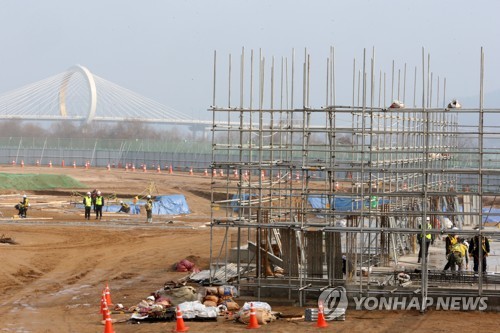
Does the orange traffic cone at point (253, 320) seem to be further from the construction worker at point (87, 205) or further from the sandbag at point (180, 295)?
the construction worker at point (87, 205)

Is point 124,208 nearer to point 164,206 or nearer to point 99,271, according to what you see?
point 164,206

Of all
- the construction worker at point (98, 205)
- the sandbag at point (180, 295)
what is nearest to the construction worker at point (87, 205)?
the construction worker at point (98, 205)

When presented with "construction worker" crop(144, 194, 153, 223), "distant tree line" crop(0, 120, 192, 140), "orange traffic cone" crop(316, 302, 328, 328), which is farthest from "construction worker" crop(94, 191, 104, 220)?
"distant tree line" crop(0, 120, 192, 140)

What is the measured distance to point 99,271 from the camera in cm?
2788

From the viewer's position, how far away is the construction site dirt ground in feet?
62.0

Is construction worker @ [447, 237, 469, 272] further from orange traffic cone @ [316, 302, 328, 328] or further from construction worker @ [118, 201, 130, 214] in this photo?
construction worker @ [118, 201, 130, 214]

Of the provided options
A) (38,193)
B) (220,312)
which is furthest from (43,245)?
(38,193)

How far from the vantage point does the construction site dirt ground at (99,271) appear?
18.9 meters

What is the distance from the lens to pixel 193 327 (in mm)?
18500

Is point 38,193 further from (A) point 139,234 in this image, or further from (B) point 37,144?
(B) point 37,144

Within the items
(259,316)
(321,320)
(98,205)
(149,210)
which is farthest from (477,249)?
(98,205)

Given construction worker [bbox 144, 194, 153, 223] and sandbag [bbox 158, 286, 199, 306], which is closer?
sandbag [bbox 158, 286, 199, 306]

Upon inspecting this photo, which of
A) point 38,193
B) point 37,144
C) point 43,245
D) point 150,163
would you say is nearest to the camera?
point 43,245

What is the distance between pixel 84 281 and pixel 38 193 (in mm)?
32936
